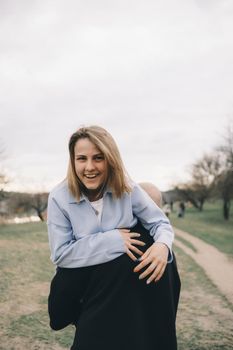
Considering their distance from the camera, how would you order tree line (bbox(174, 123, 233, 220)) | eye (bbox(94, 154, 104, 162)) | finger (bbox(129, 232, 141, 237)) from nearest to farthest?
1. finger (bbox(129, 232, 141, 237))
2. eye (bbox(94, 154, 104, 162))
3. tree line (bbox(174, 123, 233, 220))

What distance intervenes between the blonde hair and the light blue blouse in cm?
4

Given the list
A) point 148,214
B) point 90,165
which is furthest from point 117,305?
point 90,165

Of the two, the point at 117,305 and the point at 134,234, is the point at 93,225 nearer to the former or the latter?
the point at 134,234

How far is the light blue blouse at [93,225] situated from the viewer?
1.90 m

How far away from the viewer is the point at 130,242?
1924 millimetres

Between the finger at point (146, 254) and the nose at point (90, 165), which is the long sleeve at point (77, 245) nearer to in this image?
the finger at point (146, 254)

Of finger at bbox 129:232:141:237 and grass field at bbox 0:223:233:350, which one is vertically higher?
finger at bbox 129:232:141:237

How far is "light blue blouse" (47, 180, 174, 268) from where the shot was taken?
75.0 inches

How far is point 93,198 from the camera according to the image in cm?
220

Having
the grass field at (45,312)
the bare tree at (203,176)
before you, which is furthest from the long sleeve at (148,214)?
the bare tree at (203,176)

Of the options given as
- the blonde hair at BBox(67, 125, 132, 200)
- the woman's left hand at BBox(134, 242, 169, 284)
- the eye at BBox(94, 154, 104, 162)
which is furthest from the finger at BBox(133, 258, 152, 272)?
the eye at BBox(94, 154, 104, 162)

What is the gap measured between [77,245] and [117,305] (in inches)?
14.3

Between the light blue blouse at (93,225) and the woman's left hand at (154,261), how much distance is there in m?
0.07

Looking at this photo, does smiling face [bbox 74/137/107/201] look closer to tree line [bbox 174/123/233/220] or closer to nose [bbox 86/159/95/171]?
nose [bbox 86/159/95/171]
